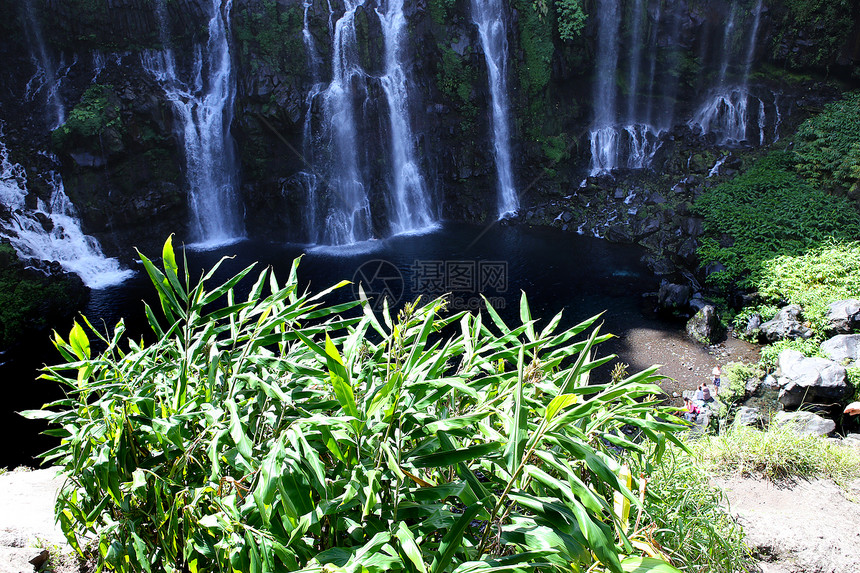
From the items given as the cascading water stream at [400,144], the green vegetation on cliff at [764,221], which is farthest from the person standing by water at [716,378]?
the cascading water stream at [400,144]

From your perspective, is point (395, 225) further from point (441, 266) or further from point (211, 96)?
point (211, 96)

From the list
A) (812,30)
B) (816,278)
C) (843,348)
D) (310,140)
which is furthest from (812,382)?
(812,30)

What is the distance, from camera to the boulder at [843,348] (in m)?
8.38

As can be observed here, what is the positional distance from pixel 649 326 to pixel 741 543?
30.6 feet

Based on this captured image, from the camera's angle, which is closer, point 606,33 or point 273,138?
point 273,138

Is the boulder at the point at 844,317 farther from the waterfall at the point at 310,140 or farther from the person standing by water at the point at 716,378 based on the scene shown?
the waterfall at the point at 310,140

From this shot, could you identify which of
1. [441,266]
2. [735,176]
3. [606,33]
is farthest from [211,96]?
[735,176]

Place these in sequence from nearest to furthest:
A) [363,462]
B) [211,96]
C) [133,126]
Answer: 1. [363,462]
2. [133,126]
3. [211,96]

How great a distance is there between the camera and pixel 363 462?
5.05ft

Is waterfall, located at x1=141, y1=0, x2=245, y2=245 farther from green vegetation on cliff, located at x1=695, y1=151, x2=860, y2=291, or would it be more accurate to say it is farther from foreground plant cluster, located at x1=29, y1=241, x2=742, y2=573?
foreground plant cluster, located at x1=29, y1=241, x2=742, y2=573

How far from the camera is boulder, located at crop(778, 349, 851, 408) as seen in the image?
7668mm

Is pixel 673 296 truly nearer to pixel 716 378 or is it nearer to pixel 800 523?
pixel 716 378

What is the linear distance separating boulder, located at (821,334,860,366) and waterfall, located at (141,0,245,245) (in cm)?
1545

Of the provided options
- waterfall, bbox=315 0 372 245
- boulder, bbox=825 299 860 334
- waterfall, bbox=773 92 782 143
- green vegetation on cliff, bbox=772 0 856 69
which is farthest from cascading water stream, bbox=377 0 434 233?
green vegetation on cliff, bbox=772 0 856 69
